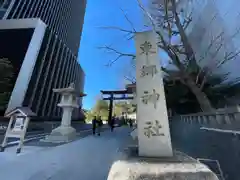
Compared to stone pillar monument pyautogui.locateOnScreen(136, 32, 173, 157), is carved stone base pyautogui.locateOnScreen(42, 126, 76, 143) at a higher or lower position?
lower

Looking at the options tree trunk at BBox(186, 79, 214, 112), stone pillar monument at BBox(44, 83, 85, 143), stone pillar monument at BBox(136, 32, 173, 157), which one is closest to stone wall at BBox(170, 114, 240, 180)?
tree trunk at BBox(186, 79, 214, 112)

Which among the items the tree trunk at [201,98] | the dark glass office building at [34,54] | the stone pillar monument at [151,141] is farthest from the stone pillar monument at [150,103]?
the dark glass office building at [34,54]

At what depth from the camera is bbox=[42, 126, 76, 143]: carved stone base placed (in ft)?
25.0

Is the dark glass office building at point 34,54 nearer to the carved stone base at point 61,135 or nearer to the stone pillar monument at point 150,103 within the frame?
the carved stone base at point 61,135

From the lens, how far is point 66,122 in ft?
29.2

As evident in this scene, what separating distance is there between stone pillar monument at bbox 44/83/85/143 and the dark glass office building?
10.2 metres

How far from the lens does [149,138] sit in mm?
2283

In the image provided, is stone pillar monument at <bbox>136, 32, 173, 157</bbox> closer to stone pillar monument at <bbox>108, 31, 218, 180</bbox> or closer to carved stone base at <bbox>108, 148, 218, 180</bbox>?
stone pillar monument at <bbox>108, 31, 218, 180</bbox>

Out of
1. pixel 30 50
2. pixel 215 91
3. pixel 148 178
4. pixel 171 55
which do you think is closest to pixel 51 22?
pixel 30 50

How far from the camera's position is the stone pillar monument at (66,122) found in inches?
306

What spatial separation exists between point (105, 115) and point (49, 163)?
3336cm

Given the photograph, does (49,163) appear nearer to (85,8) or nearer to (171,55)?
(171,55)

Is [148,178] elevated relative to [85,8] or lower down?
lower down

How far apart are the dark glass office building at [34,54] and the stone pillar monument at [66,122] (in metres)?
10.2
